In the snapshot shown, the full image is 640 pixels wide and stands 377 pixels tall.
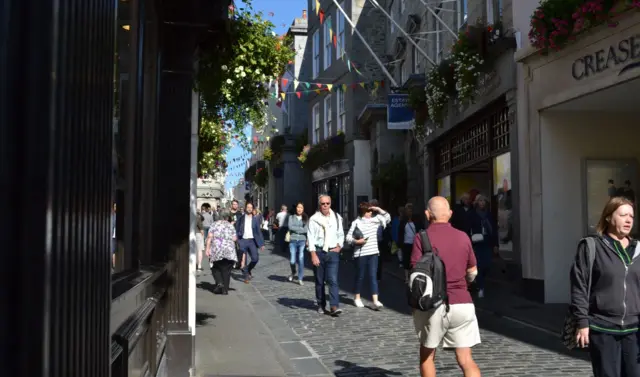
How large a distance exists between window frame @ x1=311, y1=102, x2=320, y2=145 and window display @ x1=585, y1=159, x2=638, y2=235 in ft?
72.5

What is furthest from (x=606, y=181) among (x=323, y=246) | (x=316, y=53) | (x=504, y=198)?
(x=316, y=53)

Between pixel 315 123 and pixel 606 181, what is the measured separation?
2306 cm

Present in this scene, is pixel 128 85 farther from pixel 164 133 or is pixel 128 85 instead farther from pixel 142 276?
pixel 164 133

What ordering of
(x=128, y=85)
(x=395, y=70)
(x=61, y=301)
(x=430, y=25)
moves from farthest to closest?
1. (x=395, y=70)
2. (x=430, y=25)
3. (x=128, y=85)
4. (x=61, y=301)

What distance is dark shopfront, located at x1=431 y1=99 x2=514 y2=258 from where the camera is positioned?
13.5 meters

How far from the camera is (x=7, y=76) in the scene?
1.37 m

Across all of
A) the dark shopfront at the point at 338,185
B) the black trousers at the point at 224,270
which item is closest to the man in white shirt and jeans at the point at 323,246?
the black trousers at the point at 224,270

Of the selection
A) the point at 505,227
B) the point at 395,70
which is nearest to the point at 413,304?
the point at 505,227

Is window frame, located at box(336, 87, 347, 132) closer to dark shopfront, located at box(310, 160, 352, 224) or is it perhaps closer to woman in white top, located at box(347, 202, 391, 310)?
dark shopfront, located at box(310, 160, 352, 224)

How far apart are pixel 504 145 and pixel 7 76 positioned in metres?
12.9

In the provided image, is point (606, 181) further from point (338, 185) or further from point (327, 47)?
point (327, 47)

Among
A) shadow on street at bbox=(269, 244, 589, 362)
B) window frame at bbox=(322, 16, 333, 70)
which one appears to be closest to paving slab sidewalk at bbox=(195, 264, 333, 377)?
shadow on street at bbox=(269, 244, 589, 362)

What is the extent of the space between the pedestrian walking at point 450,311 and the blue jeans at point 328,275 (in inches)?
198

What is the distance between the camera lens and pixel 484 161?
15000mm
